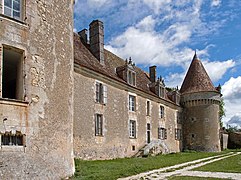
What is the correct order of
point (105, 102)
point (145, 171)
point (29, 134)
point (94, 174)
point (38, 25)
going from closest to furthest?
1. point (29, 134)
2. point (38, 25)
3. point (94, 174)
4. point (145, 171)
5. point (105, 102)

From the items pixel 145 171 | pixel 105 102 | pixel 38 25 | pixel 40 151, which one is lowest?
pixel 145 171

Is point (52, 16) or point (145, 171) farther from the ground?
point (52, 16)

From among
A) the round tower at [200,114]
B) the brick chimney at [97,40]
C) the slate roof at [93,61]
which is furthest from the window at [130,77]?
the round tower at [200,114]

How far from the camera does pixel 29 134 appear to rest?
29.7 feet

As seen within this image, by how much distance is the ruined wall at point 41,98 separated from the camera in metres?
8.71

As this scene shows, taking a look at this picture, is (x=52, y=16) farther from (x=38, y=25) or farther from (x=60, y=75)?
(x=60, y=75)

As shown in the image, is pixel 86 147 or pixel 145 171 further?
pixel 86 147

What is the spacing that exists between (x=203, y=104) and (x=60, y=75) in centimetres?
2381

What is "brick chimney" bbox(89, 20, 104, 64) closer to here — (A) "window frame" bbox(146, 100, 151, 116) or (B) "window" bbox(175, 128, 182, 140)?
(A) "window frame" bbox(146, 100, 151, 116)

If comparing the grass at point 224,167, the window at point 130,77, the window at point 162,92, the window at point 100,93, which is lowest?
the grass at point 224,167

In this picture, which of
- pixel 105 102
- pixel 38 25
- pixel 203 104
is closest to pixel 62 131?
pixel 38 25

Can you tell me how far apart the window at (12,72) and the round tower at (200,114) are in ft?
78.2

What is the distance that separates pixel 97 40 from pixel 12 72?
9.56m

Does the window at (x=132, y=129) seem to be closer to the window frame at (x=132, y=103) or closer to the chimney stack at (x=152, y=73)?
the window frame at (x=132, y=103)
